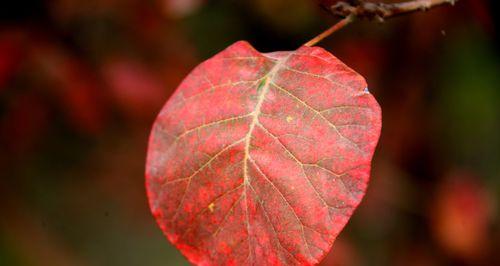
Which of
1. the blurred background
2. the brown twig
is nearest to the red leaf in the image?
the brown twig

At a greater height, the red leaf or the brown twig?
the brown twig

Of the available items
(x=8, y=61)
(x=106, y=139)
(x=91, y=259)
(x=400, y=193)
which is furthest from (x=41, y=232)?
(x=400, y=193)

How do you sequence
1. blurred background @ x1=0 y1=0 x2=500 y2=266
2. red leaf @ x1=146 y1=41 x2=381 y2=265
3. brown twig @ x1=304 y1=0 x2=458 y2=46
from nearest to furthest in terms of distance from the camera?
red leaf @ x1=146 y1=41 x2=381 y2=265 → brown twig @ x1=304 y1=0 x2=458 y2=46 → blurred background @ x1=0 y1=0 x2=500 y2=266

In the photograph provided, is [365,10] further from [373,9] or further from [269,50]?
[269,50]

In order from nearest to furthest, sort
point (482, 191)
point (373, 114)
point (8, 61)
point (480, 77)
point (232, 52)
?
point (373, 114) < point (232, 52) < point (8, 61) < point (482, 191) < point (480, 77)

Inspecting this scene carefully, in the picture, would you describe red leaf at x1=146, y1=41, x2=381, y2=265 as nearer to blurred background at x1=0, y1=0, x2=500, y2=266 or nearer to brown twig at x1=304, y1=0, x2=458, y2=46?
brown twig at x1=304, y1=0, x2=458, y2=46

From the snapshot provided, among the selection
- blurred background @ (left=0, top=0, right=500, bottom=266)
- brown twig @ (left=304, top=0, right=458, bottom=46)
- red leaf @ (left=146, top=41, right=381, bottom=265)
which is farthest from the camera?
blurred background @ (left=0, top=0, right=500, bottom=266)

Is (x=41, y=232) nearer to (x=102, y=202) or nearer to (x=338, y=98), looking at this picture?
(x=102, y=202)

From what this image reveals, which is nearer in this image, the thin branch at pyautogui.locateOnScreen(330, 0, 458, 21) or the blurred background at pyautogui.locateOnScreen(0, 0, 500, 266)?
the thin branch at pyautogui.locateOnScreen(330, 0, 458, 21)
